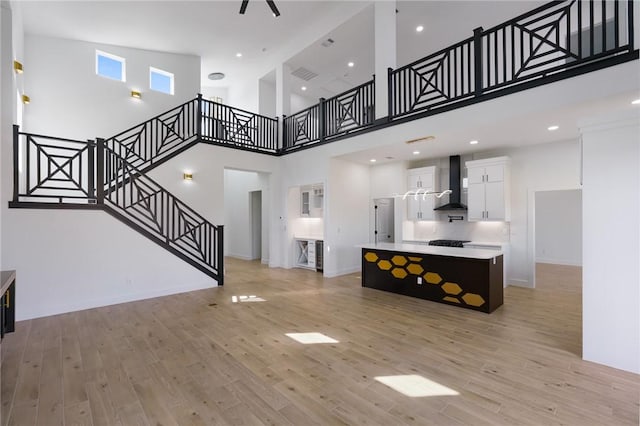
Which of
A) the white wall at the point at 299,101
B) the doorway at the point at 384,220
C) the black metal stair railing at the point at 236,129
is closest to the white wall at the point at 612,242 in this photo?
the doorway at the point at 384,220

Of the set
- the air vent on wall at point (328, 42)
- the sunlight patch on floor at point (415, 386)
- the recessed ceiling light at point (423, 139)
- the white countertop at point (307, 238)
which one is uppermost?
the air vent on wall at point (328, 42)

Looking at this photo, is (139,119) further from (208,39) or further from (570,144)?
(570,144)

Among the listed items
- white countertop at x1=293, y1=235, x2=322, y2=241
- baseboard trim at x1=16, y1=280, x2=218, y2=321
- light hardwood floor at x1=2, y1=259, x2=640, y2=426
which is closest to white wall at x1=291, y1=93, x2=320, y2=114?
white countertop at x1=293, y1=235, x2=322, y2=241

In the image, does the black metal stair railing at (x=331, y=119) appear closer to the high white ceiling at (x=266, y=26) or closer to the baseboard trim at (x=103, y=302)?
the high white ceiling at (x=266, y=26)

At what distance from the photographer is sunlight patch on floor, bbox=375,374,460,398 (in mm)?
2469

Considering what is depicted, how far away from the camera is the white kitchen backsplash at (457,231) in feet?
22.2

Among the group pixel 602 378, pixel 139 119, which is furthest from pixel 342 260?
pixel 139 119

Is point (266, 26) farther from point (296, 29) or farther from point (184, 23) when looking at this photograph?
point (184, 23)

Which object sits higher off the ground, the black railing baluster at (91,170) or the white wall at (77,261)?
the black railing baluster at (91,170)

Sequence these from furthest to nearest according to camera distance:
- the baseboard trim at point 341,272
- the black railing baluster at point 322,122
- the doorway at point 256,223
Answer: the doorway at point 256,223, the black railing baluster at point 322,122, the baseboard trim at point 341,272

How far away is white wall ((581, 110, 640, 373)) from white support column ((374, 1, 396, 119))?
3683 millimetres

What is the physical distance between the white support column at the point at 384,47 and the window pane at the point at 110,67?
6.56 metres

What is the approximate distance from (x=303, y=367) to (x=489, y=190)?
5801 millimetres

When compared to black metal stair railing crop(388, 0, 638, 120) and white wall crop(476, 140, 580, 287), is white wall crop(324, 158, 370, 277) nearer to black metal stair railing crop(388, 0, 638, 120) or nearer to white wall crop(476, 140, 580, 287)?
black metal stair railing crop(388, 0, 638, 120)
